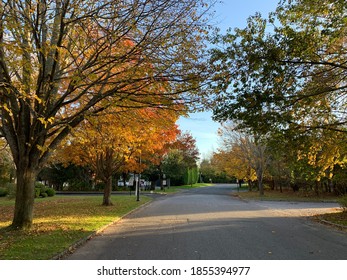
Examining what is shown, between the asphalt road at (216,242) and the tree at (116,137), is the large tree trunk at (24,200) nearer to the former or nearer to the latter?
the asphalt road at (216,242)

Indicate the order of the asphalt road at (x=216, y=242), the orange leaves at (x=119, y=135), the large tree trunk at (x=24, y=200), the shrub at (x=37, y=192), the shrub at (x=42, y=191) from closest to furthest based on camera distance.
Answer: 1. the asphalt road at (x=216, y=242)
2. the large tree trunk at (x=24, y=200)
3. the orange leaves at (x=119, y=135)
4. the shrub at (x=37, y=192)
5. the shrub at (x=42, y=191)

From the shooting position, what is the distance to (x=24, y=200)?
10.8 metres

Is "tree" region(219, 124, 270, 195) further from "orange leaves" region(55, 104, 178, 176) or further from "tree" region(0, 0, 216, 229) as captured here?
"tree" region(0, 0, 216, 229)

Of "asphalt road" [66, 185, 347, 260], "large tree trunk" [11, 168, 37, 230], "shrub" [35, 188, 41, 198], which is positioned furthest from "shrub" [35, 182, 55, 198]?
"large tree trunk" [11, 168, 37, 230]

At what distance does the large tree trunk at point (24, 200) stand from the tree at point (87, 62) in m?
0.03

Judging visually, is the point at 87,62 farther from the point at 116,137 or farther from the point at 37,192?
the point at 37,192

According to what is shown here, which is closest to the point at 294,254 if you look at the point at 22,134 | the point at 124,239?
the point at 124,239

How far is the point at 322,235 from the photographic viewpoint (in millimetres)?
10609

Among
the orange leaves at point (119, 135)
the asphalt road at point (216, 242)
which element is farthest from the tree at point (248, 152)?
the asphalt road at point (216, 242)

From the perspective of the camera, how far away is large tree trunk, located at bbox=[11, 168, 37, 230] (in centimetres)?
1070

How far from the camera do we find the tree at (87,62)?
28.9 feet

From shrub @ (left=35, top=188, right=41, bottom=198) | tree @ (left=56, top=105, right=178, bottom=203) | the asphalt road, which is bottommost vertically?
the asphalt road

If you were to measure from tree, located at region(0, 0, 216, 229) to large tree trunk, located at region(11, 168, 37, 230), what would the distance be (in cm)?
3

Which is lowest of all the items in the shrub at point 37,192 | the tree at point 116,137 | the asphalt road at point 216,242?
the asphalt road at point 216,242
